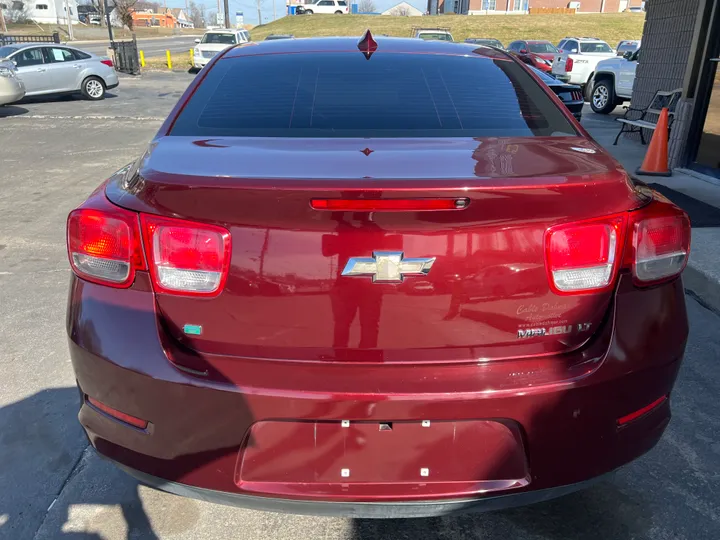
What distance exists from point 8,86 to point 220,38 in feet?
47.4

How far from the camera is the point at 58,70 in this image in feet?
54.2

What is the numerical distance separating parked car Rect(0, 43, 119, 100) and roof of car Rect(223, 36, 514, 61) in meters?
15.2

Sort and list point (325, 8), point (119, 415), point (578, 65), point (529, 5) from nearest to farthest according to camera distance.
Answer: point (119, 415)
point (578, 65)
point (325, 8)
point (529, 5)

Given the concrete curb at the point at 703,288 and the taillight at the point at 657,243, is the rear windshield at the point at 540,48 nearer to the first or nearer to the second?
the concrete curb at the point at 703,288

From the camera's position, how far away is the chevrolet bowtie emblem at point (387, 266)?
1581 millimetres

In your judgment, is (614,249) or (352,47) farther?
(352,47)

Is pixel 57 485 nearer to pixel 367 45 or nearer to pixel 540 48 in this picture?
pixel 367 45

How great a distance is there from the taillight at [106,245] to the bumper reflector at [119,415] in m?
0.38

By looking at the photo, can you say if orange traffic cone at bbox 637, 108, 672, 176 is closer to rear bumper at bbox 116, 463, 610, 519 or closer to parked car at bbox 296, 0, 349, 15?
rear bumper at bbox 116, 463, 610, 519

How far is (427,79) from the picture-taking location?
269cm

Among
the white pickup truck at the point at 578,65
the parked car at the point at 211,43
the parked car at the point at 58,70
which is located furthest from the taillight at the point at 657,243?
the parked car at the point at 211,43

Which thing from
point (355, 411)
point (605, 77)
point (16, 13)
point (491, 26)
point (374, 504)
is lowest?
point (605, 77)

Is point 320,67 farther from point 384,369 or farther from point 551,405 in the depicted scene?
point 551,405

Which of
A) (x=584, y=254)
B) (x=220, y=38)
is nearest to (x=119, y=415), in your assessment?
(x=584, y=254)
